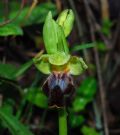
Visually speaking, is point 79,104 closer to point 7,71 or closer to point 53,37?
point 7,71

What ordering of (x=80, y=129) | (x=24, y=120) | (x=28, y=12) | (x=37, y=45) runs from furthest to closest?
(x=37, y=45), (x=80, y=129), (x=24, y=120), (x=28, y=12)

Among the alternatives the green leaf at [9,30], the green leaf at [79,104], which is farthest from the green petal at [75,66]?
the green leaf at [79,104]

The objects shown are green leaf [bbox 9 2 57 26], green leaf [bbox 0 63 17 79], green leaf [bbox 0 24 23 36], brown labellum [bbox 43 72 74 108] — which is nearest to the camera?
brown labellum [bbox 43 72 74 108]

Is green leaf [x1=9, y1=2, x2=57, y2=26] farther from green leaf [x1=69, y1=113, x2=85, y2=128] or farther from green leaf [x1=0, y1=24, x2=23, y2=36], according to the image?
green leaf [x1=69, y1=113, x2=85, y2=128]

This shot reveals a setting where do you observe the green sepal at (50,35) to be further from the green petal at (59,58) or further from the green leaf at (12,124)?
the green leaf at (12,124)

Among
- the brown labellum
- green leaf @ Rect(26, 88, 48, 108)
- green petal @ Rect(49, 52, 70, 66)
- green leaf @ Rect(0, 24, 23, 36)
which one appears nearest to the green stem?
the brown labellum

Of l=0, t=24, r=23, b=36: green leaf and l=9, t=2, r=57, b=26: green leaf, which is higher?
l=9, t=2, r=57, b=26: green leaf

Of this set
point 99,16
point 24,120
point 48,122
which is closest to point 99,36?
point 99,16

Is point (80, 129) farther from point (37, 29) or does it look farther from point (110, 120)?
point (37, 29)
